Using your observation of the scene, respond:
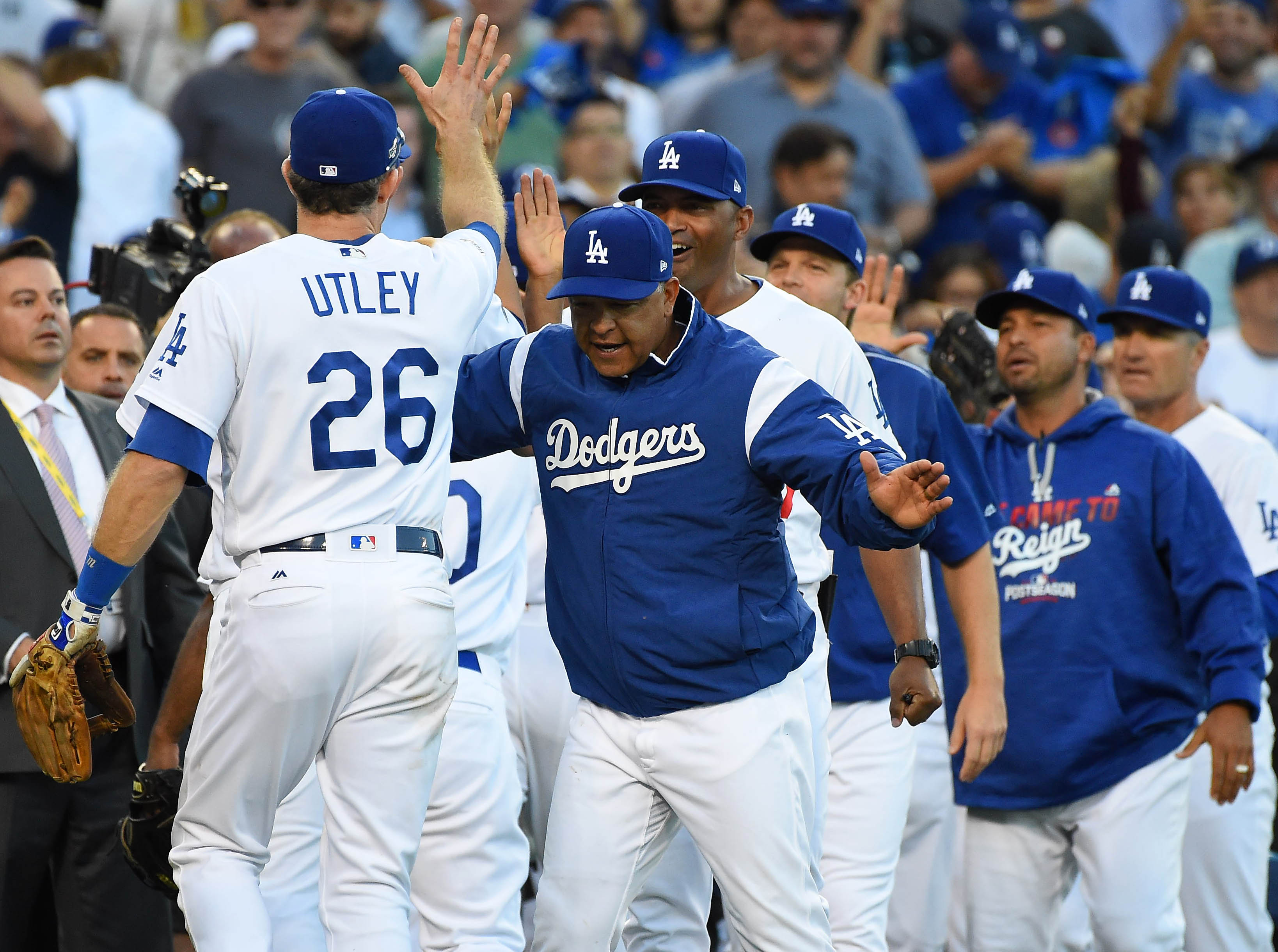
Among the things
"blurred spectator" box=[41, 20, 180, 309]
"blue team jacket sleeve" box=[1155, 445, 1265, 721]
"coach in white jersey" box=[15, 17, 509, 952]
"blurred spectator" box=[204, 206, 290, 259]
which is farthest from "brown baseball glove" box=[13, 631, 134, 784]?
"blurred spectator" box=[41, 20, 180, 309]

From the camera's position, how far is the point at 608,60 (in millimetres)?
12117

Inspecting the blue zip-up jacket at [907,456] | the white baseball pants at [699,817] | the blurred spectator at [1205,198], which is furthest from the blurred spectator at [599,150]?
the white baseball pants at [699,817]

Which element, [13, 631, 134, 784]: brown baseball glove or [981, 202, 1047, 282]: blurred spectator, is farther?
[981, 202, 1047, 282]: blurred spectator

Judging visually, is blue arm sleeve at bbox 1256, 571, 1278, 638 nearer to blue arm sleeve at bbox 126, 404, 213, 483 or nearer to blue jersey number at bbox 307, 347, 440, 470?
blue jersey number at bbox 307, 347, 440, 470

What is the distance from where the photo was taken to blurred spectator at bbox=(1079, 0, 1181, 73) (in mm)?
14484

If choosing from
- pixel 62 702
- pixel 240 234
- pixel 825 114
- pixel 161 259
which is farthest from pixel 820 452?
pixel 825 114

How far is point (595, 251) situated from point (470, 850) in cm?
187

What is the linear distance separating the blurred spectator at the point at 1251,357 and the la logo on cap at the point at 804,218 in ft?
13.5

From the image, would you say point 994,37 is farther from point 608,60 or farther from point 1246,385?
point 1246,385

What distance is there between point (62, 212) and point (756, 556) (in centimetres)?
617

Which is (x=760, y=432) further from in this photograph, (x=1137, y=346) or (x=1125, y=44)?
(x=1125, y=44)

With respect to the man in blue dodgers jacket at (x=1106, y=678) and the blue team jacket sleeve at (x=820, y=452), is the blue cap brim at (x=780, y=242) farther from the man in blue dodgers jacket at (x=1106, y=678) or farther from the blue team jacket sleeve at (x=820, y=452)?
the blue team jacket sleeve at (x=820, y=452)

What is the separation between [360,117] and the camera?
14.7ft

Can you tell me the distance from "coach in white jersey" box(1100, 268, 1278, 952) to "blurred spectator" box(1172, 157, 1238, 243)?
16.8 feet
